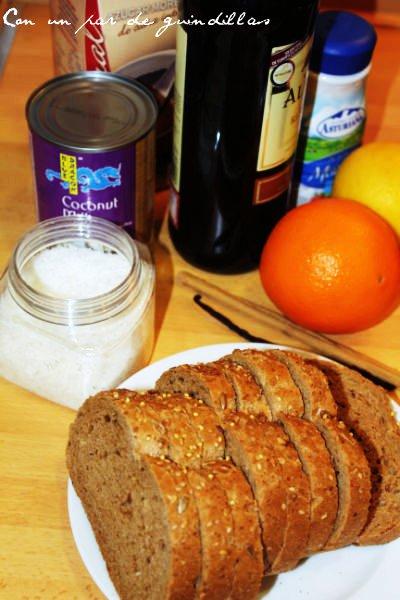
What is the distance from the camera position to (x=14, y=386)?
1.23 meters

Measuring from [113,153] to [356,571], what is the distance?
62 centimetres

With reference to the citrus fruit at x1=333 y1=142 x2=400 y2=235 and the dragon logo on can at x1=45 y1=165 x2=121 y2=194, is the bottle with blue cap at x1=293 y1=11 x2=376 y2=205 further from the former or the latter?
the dragon logo on can at x1=45 y1=165 x2=121 y2=194

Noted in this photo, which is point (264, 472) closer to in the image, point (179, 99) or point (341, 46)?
point (179, 99)

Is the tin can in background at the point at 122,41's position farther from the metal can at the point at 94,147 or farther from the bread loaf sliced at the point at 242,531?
the bread loaf sliced at the point at 242,531

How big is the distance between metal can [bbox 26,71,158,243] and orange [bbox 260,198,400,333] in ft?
0.74

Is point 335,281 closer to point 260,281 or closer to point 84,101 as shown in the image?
point 260,281

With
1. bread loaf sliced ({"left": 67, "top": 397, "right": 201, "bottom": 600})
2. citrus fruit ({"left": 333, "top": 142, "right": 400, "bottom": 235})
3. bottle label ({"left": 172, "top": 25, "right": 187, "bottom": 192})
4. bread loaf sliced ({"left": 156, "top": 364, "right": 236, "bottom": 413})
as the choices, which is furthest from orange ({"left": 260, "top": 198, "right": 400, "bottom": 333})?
bread loaf sliced ({"left": 67, "top": 397, "right": 201, "bottom": 600})

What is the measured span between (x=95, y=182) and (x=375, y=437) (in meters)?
0.51

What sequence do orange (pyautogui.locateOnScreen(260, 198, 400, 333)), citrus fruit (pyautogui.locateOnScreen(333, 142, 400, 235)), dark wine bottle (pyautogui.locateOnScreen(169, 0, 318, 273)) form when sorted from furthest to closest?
citrus fruit (pyautogui.locateOnScreen(333, 142, 400, 235))
orange (pyautogui.locateOnScreen(260, 198, 400, 333))
dark wine bottle (pyautogui.locateOnScreen(169, 0, 318, 273))

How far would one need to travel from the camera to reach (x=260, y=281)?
4.65 ft

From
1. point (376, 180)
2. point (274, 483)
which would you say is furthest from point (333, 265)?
point (274, 483)

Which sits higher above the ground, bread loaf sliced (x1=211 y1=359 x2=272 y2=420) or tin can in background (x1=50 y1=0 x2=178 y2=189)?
tin can in background (x1=50 y1=0 x2=178 y2=189)

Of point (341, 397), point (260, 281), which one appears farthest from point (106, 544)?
point (260, 281)

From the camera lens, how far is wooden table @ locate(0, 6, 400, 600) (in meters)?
1.03
